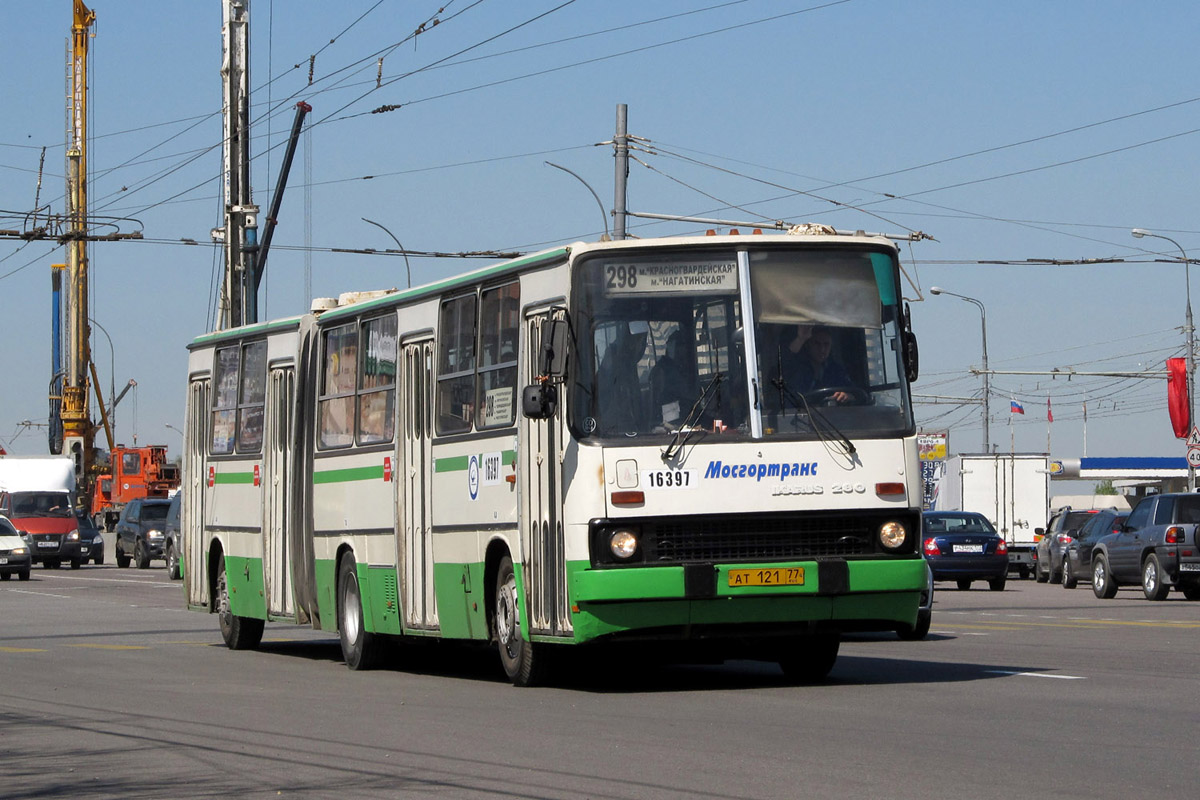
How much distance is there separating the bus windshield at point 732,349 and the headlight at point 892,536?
0.62m

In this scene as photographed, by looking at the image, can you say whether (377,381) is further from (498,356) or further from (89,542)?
(89,542)

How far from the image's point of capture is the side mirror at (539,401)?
13.2 m

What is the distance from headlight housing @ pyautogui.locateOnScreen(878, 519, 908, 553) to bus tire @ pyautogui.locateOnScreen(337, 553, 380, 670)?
17.4ft

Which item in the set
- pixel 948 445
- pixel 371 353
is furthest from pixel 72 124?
Result: pixel 371 353

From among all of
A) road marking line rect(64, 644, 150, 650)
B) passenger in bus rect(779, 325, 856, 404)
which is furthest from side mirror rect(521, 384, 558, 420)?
road marking line rect(64, 644, 150, 650)

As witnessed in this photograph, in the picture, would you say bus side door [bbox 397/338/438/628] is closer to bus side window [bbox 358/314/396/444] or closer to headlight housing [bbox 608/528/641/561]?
bus side window [bbox 358/314/396/444]

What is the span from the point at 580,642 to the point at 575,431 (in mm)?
1384

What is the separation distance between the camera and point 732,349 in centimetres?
1330

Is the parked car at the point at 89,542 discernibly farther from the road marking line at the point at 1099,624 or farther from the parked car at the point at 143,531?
the road marking line at the point at 1099,624

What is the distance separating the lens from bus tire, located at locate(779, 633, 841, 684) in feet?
48.1

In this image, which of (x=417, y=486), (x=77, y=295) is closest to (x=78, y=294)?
(x=77, y=295)

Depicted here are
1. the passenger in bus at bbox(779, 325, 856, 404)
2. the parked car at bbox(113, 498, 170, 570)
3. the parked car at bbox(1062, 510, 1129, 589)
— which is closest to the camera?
the passenger in bus at bbox(779, 325, 856, 404)

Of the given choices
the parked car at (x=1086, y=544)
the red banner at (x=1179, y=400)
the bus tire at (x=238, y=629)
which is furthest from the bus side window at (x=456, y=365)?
the red banner at (x=1179, y=400)

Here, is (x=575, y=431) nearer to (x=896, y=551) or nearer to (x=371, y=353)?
(x=896, y=551)
